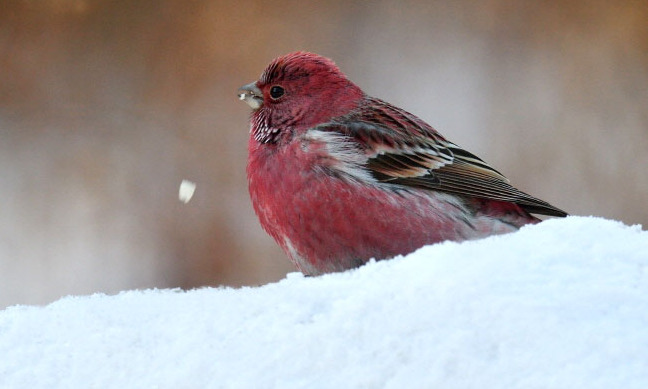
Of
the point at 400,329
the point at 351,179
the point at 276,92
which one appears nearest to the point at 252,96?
the point at 276,92

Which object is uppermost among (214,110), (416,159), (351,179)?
(214,110)

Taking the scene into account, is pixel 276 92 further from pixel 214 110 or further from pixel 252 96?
pixel 214 110

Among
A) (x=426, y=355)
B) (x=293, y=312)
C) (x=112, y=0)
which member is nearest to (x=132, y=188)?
(x=112, y=0)

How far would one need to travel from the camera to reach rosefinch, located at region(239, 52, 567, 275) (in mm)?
1992

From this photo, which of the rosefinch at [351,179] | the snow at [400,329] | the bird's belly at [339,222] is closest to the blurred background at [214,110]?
the rosefinch at [351,179]

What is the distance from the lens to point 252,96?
242 centimetres

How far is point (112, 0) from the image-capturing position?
3.44 metres

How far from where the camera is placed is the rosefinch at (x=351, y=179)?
199 cm

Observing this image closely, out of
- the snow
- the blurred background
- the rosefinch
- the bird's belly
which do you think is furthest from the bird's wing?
the blurred background

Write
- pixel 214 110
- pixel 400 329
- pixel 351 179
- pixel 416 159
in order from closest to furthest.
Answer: pixel 400 329, pixel 351 179, pixel 416 159, pixel 214 110

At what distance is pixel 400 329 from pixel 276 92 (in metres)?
1.41

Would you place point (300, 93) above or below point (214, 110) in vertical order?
below

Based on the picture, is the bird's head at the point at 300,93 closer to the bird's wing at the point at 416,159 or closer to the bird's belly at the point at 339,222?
the bird's wing at the point at 416,159

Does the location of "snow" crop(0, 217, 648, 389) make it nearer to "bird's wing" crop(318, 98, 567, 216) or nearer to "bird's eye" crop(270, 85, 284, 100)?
"bird's wing" crop(318, 98, 567, 216)
